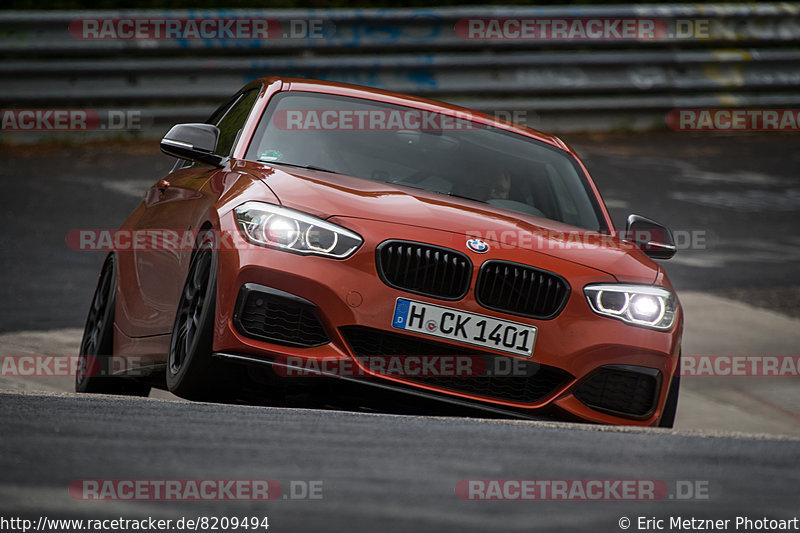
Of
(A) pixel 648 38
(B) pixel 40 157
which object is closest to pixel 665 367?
(B) pixel 40 157

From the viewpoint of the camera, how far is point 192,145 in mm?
5547

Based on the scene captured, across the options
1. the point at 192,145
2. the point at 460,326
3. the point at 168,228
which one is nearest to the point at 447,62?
the point at 192,145

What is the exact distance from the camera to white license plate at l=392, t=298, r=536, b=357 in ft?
14.7

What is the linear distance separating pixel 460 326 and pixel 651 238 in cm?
170

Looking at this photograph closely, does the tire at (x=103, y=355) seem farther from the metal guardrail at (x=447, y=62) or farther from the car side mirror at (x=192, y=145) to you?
the metal guardrail at (x=447, y=62)

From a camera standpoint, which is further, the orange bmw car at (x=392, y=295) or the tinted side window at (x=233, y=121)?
the tinted side window at (x=233, y=121)

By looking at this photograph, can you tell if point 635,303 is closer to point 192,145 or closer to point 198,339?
point 198,339

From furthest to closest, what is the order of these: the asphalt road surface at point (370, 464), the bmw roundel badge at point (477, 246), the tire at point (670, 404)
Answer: the tire at point (670, 404), the bmw roundel badge at point (477, 246), the asphalt road surface at point (370, 464)

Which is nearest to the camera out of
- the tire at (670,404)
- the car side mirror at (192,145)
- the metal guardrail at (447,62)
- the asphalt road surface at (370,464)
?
the asphalt road surface at (370,464)

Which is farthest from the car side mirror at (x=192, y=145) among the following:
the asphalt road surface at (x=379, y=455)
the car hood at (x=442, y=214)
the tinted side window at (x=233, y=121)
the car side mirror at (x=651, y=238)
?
the car side mirror at (x=651, y=238)

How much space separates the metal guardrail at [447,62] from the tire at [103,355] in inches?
330

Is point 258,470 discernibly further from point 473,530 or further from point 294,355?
point 294,355

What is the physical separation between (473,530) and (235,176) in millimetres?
2954

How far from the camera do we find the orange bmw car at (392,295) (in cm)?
450
